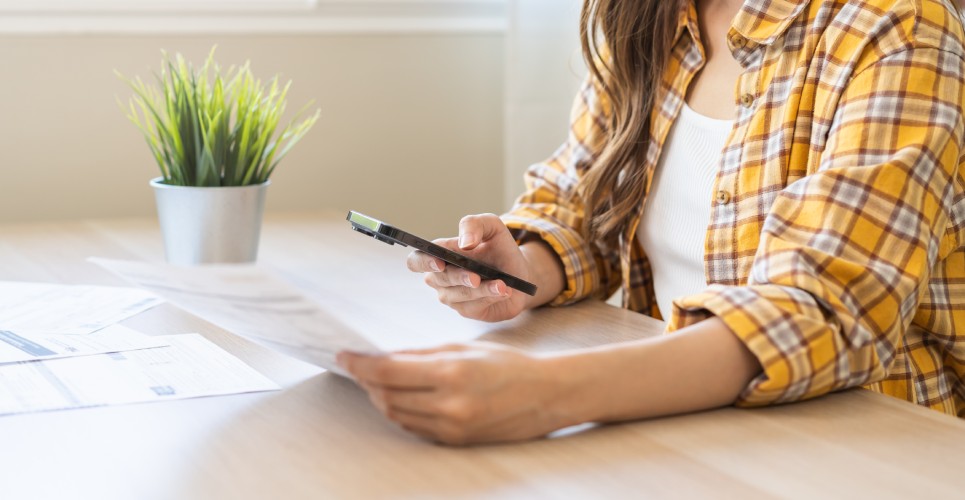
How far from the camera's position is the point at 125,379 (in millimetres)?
827

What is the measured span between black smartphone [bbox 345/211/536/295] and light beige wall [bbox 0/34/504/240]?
1.01m

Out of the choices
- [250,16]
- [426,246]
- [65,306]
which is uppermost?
[250,16]

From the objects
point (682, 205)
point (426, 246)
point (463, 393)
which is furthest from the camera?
point (682, 205)

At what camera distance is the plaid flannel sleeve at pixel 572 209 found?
1152 mm

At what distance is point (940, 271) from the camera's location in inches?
38.3

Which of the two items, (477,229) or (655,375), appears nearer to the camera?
(655,375)

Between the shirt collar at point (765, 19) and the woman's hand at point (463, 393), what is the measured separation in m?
0.49

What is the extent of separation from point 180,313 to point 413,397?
0.47m

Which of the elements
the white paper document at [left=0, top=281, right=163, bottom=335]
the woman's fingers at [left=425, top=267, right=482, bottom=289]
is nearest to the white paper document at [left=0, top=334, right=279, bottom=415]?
the white paper document at [left=0, top=281, right=163, bottom=335]

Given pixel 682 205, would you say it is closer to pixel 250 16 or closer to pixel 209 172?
Result: pixel 209 172

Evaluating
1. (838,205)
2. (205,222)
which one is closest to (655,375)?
(838,205)

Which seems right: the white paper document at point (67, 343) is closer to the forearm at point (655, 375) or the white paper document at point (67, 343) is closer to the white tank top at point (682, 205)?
the forearm at point (655, 375)

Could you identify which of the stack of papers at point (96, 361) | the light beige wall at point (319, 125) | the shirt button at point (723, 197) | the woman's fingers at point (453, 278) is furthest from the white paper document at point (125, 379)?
the light beige wall at point (319, 125)

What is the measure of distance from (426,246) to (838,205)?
0.34 metres
